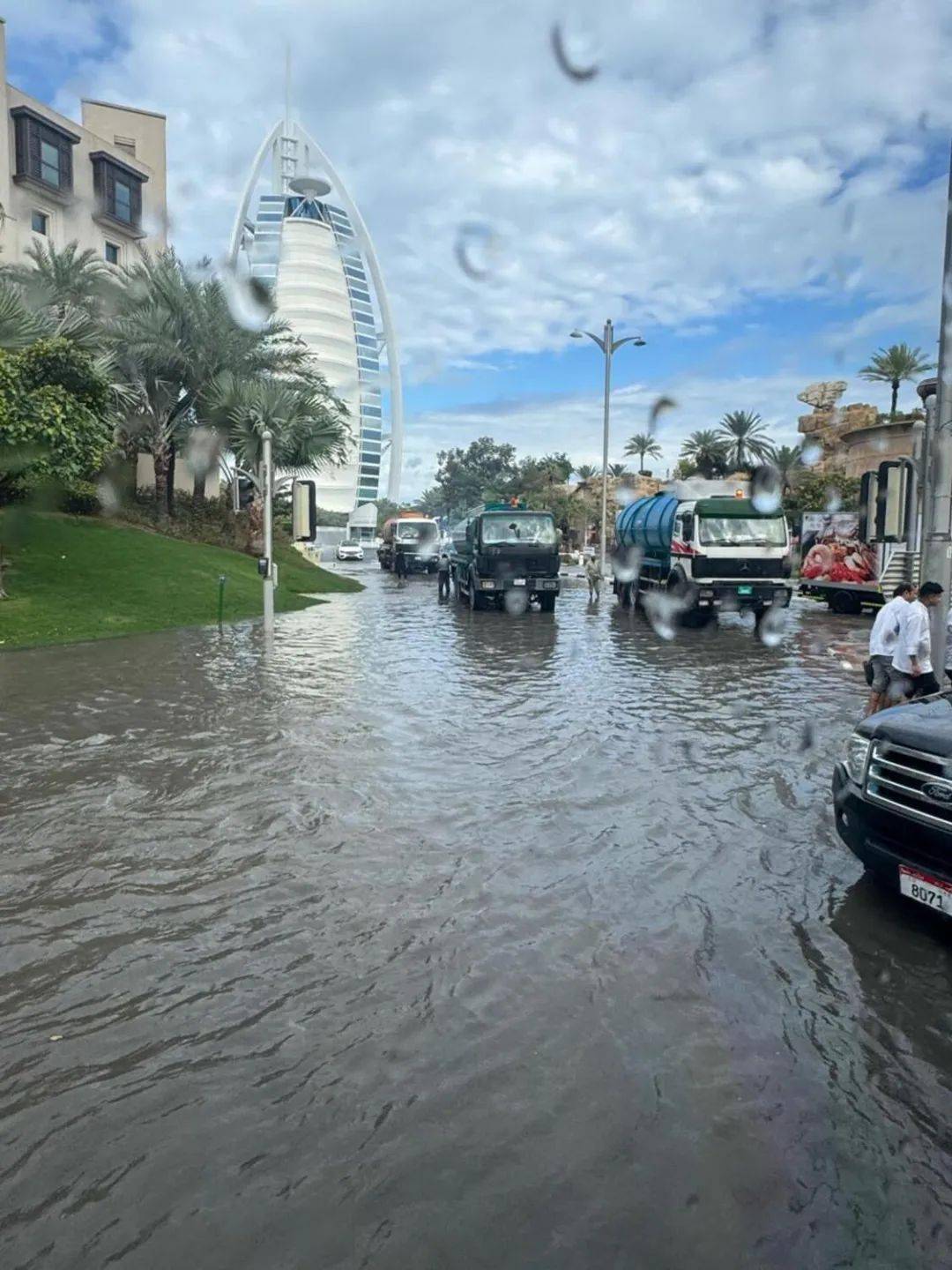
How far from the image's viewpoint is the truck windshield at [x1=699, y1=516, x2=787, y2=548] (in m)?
20.8

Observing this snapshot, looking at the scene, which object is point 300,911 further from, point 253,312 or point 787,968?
point 253,312

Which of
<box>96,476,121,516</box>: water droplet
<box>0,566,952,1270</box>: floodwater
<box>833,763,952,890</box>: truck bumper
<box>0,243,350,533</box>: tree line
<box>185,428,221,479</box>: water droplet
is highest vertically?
<box>0,243,350,533</box>: tree line

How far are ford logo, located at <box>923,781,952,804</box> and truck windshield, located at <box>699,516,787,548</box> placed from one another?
53.9 ft

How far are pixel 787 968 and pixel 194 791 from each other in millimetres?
4546

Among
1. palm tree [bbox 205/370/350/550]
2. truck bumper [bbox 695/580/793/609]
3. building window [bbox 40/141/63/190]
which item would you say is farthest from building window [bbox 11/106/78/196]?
truck bumper [bbox 695/580/793/609]

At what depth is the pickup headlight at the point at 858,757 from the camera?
17.4 ft

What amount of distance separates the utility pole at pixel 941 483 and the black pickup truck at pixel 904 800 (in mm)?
5080

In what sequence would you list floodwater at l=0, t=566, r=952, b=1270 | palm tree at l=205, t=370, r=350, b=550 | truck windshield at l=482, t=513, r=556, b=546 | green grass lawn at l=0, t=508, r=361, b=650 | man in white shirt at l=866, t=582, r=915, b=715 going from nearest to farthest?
floodwater at l=0, t=566, r=952, b=1270
man in white shirt at l=866, t=582, r=915, b=715
green grass lawn at l=0, t=508, r=361, b=650
truck windshield at l=482, t=513, r=556, b=546
palm tree at l=205, t=370, r=350, b=550

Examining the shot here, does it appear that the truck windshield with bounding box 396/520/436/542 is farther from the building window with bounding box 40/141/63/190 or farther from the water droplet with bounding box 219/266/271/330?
the building window with bounding box 40/141/63/190

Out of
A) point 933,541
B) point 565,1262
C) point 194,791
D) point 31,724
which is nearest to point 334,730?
point 194,791

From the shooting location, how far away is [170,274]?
109ft

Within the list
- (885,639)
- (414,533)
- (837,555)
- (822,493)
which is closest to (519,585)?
(837,555)

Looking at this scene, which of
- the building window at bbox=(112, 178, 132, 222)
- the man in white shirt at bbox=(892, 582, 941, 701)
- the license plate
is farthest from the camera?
the building window at bbox=(112, 178, 132, 222)

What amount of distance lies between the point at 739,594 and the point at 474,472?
301ft
